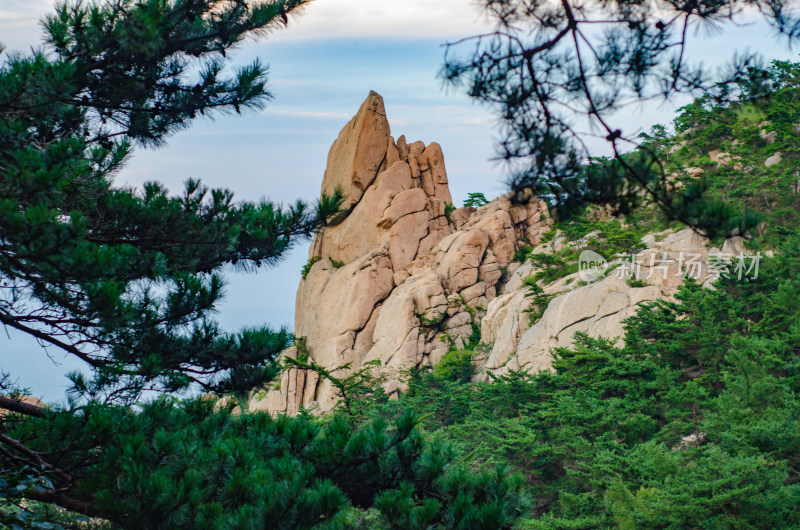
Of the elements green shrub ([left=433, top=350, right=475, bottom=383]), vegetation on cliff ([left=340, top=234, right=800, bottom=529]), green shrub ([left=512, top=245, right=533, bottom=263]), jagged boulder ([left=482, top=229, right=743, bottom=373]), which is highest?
green shrub ([left=512, top=245, right=533, bottom=263])

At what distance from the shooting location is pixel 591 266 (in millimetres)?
21938

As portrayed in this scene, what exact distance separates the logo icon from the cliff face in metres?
0.44

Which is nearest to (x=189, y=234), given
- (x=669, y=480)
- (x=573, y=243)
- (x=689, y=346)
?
(x=669, y=480)

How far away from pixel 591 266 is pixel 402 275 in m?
7.37

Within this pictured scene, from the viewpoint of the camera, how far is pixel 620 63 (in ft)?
13.7

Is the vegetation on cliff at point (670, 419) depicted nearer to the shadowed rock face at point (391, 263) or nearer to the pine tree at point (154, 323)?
the pine tree at point (154, 323)

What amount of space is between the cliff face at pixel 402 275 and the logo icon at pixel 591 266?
442 millimetres

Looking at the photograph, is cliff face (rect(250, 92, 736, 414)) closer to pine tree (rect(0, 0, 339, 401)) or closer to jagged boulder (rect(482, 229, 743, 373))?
jagged boulder (rect(482, 229, 743, 373))

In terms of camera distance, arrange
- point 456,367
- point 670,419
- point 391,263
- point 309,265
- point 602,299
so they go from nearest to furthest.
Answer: point 670,419 < point 602,299 < point 456,367 < point 391,263 < point 309,265

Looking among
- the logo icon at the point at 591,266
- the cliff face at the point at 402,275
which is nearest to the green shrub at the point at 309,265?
the cliff face at the point at 402,275

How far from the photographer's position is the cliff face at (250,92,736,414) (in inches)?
936

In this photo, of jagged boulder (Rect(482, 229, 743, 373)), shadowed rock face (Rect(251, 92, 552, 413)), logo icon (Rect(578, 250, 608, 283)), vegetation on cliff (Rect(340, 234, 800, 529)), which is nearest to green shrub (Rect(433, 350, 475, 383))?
jagged boulder (Rect(482, 229, 743, 373))

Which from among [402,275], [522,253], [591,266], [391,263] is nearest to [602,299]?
[591,266]

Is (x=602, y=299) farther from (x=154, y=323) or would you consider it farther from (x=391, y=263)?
(x=154, y=323)
